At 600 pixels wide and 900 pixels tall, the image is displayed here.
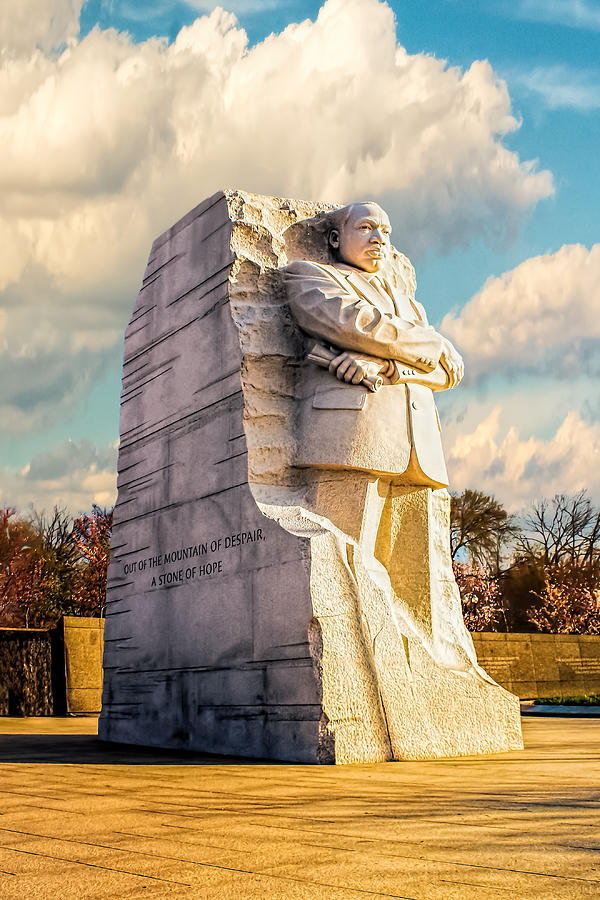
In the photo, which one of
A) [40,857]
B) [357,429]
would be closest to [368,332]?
[357,429]

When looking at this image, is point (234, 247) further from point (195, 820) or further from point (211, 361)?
point (195, 820)

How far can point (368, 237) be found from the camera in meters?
8.08

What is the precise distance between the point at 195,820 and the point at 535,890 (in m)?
1.66

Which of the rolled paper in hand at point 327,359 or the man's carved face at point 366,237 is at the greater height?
the man's carved face at point 366,237

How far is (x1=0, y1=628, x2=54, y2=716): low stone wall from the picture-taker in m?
13.0

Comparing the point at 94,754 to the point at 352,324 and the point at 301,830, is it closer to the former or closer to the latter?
the point at 352,324

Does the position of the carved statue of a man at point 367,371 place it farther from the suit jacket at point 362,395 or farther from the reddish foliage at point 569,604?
the reddish foliage at point 569,604

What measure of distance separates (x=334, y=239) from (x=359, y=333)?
4.52ft

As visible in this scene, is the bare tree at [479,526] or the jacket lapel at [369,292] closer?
the jacket lapel at [369,292]

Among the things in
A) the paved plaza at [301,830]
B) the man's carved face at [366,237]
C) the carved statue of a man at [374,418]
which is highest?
the man's carved face at [366,237]

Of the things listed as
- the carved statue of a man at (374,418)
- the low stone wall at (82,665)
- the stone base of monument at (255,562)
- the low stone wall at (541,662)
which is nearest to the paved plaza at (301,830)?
the stone base of monument at (255,562)

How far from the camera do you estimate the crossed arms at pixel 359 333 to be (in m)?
7.41

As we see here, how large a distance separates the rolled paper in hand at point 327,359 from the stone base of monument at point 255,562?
0.35 metres

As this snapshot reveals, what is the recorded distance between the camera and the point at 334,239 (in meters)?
8.41
